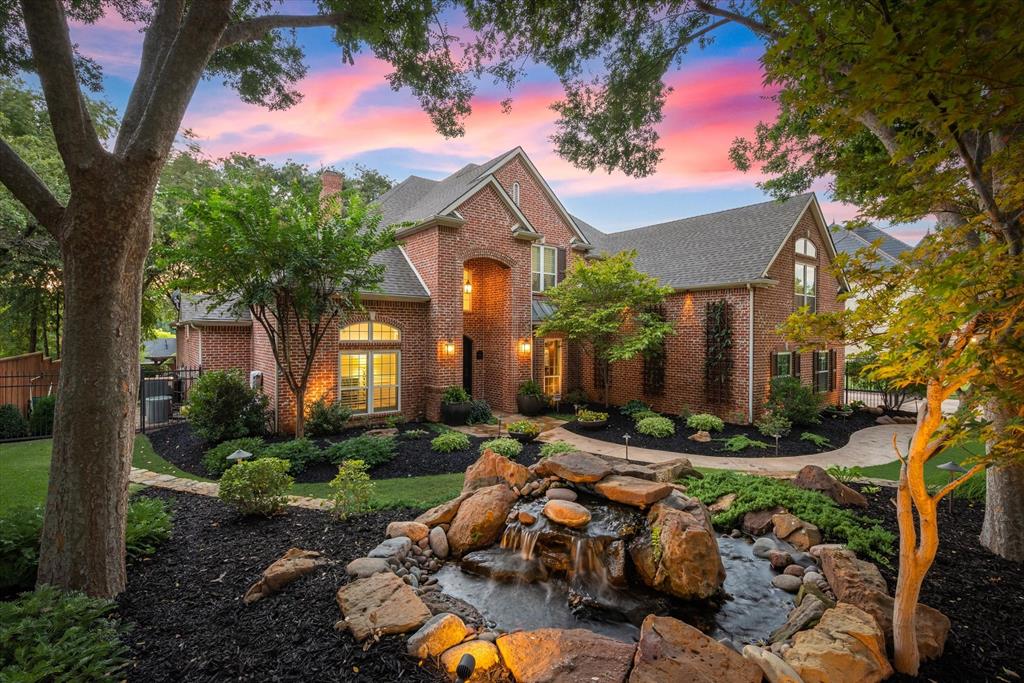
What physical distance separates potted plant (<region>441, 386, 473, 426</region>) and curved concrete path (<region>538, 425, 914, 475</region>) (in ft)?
7.52

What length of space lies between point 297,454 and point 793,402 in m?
12.3

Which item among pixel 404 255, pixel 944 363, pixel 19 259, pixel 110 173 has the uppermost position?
pixel 404 255

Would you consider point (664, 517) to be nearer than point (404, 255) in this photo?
Yes

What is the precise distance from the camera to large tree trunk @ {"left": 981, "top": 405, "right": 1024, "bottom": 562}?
13.9ft

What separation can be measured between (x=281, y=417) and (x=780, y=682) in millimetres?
10626

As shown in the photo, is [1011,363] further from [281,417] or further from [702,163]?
[281,417]

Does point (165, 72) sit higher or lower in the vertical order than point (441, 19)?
lower

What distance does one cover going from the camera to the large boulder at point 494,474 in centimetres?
581

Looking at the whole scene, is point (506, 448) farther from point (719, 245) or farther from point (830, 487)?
point (719, 245)

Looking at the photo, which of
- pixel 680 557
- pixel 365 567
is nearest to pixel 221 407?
pixel 365 567

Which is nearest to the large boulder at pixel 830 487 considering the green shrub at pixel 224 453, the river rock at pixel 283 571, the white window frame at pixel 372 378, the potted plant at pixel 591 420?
the potted plant at pixel 591 420

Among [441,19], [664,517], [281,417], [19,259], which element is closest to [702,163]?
[441,19]

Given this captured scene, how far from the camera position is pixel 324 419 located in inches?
398

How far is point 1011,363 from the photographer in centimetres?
230
